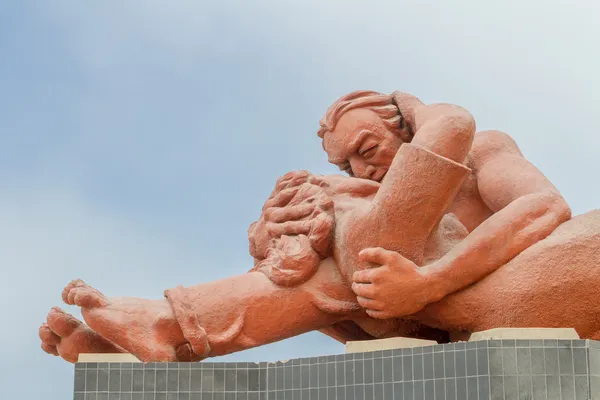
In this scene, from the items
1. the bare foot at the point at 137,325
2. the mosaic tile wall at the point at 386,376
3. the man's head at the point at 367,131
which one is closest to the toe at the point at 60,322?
the bare foot at the point at 137,325

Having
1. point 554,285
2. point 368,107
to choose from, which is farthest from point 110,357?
point 554,285

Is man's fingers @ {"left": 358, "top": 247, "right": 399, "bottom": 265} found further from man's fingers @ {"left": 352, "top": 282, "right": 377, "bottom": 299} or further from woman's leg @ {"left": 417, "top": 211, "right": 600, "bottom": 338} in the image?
woman's leg @ {"left": 417, "top": 211, "right": 600, "bottom": 338}

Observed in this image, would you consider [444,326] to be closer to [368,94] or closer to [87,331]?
[368,94]

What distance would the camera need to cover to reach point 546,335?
19.3 ft

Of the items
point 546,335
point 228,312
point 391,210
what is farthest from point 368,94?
point 546,335

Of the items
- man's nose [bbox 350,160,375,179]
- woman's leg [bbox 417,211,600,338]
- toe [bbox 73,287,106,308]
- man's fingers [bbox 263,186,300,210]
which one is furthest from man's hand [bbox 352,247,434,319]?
toe [bbox 73,287,106,308]

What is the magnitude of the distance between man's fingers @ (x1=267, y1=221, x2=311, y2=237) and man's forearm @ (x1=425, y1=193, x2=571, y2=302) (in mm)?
741

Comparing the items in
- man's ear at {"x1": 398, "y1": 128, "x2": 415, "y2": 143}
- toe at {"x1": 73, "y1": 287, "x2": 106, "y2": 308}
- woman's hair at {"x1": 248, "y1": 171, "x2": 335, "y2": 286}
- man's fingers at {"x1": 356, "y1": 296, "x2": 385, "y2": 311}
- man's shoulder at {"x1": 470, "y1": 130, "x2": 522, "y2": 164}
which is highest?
man's ear at {"x1": 398, "y1": 128, "x2": 415, "y2": 143}

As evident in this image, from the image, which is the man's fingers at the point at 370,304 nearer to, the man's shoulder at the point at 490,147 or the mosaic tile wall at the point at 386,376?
the mosaic tile wall at the point at 386,376

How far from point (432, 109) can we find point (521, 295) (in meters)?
1.17

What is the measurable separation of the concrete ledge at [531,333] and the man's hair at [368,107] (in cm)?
165

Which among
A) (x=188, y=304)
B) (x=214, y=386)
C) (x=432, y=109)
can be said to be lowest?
(x=214, y=386)

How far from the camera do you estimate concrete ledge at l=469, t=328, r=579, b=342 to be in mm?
5855

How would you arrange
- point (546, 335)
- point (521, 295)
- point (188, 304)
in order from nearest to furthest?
point (546, 335)
point (521, 295)
point (188, 304)
